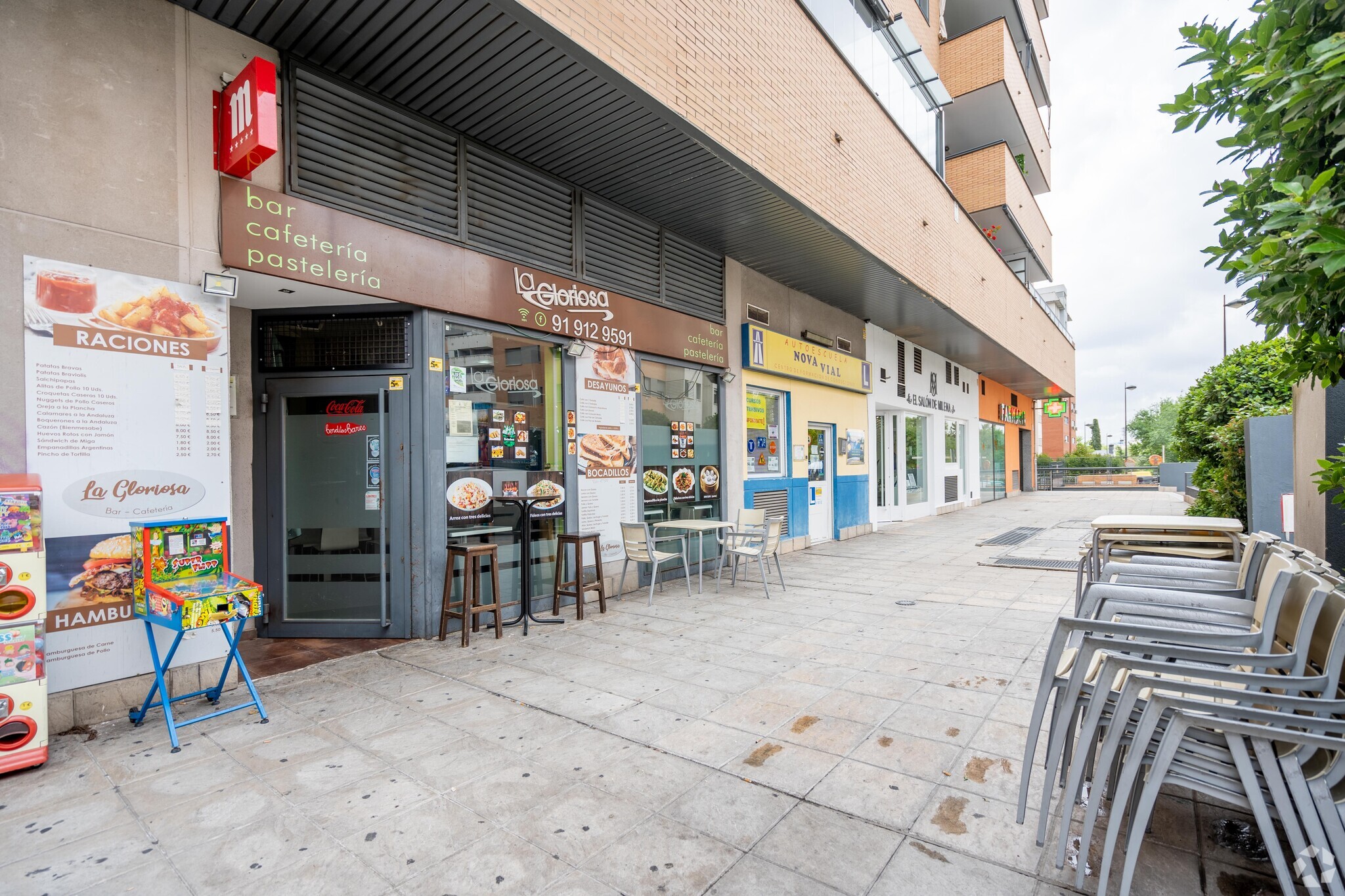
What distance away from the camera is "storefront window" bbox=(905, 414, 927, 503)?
51.4 ft

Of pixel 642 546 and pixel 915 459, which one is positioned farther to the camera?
pixel 915 459

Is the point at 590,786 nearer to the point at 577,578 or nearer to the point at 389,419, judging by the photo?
the point at 577,578

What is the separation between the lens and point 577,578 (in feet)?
20.2

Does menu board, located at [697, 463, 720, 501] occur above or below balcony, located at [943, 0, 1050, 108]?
below

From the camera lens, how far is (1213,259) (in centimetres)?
238

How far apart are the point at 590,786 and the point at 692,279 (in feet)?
21.9

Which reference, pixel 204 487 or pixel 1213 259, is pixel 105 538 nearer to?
pixel 204 487

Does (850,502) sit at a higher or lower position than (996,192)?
lower

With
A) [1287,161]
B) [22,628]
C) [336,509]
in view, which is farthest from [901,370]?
[22,628]

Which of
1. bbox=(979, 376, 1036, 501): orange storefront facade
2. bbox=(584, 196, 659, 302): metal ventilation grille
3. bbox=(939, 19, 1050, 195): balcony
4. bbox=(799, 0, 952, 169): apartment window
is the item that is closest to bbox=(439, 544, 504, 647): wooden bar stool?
bbox=(584, 196, 659, 302): metal ventilation grille

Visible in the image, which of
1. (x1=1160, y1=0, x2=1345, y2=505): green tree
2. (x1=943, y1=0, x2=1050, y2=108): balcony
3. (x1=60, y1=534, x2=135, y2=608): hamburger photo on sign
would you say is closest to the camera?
(x1=1160, y1=0, x2=1345, y2=505): green tree

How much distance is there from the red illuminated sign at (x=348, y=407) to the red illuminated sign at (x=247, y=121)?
1848mm

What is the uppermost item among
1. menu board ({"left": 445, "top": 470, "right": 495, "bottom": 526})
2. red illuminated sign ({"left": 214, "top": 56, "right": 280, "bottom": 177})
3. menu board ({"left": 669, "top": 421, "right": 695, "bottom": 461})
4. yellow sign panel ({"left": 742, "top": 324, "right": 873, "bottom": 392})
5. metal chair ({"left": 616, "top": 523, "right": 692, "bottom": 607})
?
red illuminated sign ({"left": 214, "top": 56, "right": 280, "bottom": 177})

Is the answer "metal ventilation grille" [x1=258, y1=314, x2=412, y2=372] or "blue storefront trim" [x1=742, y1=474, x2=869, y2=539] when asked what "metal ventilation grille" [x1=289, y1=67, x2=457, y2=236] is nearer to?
"metal ventilation grille" [x1=258, y1=314, x2=412, y2=372]
